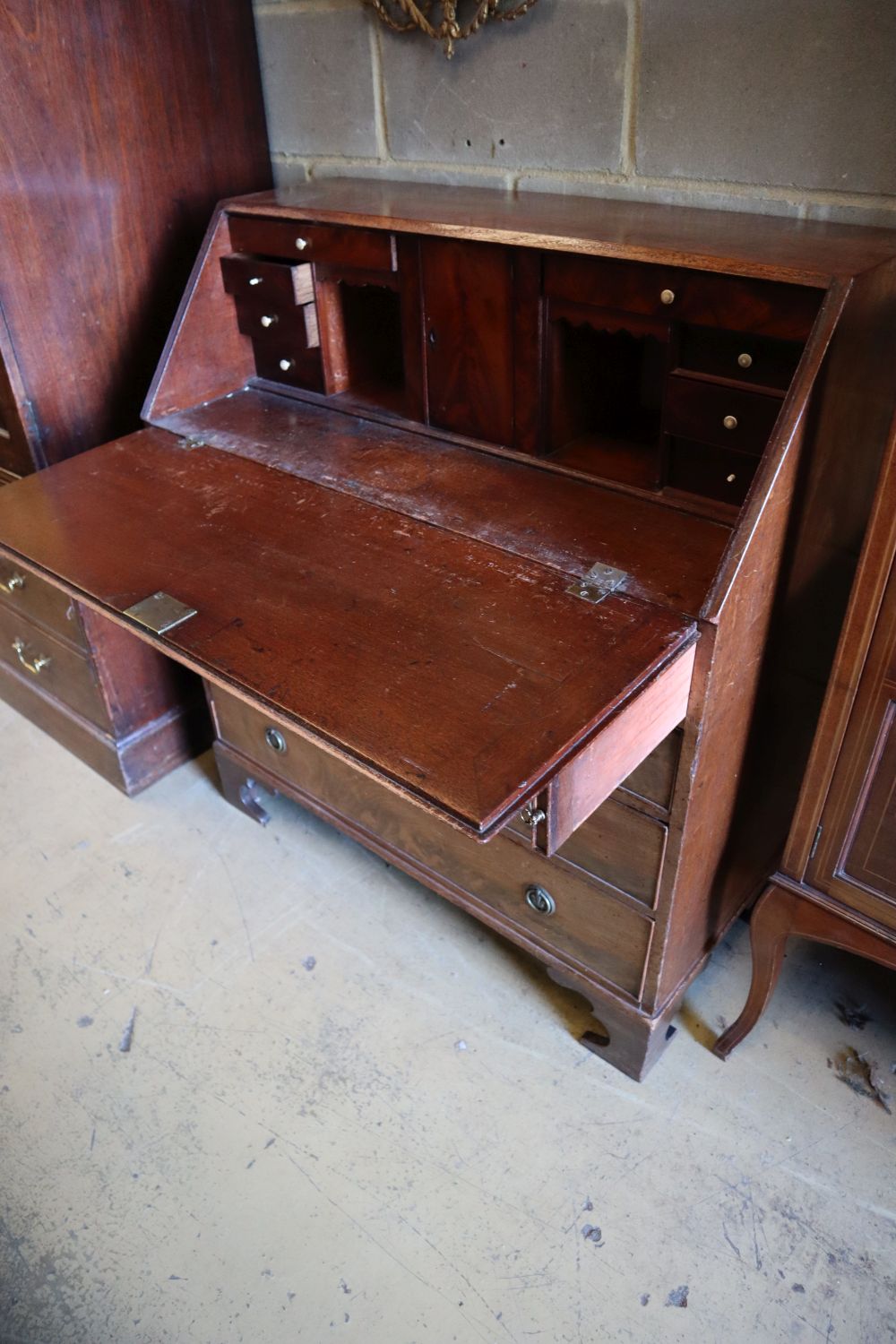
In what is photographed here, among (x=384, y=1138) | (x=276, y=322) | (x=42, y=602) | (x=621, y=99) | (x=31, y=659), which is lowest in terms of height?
(x=384, y=1138)

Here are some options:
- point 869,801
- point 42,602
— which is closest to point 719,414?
point 869,801

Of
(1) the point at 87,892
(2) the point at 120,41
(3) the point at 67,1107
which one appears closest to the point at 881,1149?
(3) the point at 67,1107

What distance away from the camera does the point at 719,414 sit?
1311 mm

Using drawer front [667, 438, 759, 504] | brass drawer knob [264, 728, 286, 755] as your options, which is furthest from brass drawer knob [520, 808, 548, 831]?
brass drawer knob [264, 728, 286, 755]

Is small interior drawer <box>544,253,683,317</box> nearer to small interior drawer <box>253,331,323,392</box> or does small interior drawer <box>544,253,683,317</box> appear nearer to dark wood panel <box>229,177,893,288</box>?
dark wood panel <box>229,177,893,288</box>

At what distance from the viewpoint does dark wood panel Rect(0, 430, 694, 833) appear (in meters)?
0.99

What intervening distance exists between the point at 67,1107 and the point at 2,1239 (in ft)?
0.68

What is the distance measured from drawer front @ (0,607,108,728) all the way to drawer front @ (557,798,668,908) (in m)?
1.17

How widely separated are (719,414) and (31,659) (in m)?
1.67

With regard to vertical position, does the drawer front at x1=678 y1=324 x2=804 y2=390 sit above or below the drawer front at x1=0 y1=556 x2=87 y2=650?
above

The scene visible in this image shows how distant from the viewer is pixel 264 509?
146 centimetres

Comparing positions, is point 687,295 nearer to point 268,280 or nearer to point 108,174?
point 268,280

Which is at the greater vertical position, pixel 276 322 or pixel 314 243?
pixel 314 243

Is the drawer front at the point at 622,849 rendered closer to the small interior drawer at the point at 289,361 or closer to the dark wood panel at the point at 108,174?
the small interior drawer at the point at 289,361
